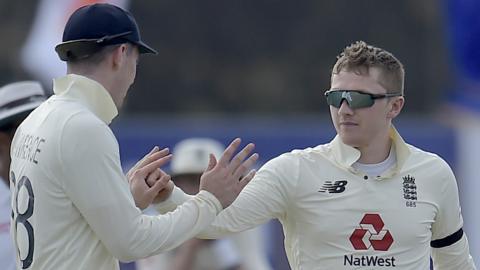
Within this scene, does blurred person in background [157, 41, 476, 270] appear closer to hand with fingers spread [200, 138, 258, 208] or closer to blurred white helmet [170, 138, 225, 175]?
hand with fingers spread [200, 138, 258, 208]


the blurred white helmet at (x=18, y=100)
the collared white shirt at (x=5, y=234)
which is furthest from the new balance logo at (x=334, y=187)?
the blurred white helmet at (x=18, y=100)

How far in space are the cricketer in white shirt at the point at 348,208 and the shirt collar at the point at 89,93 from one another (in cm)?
49

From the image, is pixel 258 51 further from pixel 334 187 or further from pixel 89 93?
pixel 89 93

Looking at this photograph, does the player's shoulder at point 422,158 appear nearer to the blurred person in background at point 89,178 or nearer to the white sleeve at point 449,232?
the white sleeve at point 449,232

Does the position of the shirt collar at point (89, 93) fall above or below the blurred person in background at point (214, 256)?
above

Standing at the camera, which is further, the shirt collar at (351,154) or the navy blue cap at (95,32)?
the shirt collar at (351,154)

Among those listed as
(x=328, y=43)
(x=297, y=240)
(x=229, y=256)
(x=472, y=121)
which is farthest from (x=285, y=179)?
(x=328, y=43)

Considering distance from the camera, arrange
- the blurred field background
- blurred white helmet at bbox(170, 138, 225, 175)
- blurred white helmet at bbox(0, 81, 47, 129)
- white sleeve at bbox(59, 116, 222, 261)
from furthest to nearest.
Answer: the blurred field background
blurred white helmet at bbox(170, 138, 225, 175)
blurred white helmet at bbox(0, 81, 47, 129)
white sleeve at bbox(59, 116, 222, 261)

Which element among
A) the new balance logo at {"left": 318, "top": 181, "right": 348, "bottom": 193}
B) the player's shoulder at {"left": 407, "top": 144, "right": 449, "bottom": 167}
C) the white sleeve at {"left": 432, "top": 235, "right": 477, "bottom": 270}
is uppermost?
the player's shoulder at {"left": 407, "top": 144, "right": 449, "bottom": 167}

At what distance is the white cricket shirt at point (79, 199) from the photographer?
4.86 m

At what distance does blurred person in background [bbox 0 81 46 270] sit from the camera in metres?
5.97

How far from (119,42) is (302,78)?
18.6 meters

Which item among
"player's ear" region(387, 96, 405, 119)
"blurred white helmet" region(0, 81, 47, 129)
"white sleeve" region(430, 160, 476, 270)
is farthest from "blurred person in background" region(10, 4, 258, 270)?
"blurred white helmet" region(0, 81, 47, 129)

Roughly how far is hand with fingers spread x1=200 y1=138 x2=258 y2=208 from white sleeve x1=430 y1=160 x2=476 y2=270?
719 millimetres
